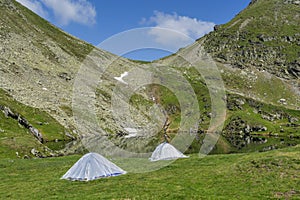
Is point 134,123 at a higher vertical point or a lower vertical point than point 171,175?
higher

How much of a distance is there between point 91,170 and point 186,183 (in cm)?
1159

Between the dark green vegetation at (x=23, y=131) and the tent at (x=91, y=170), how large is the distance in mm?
33149

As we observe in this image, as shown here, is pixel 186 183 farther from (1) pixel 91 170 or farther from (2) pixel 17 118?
(2) pixel 17 118

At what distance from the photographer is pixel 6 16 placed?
191000 mm

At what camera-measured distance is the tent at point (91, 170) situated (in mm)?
34844

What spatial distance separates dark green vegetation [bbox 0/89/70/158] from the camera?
2662 inches

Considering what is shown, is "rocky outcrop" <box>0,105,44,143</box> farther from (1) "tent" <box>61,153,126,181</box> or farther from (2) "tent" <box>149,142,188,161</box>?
(1) "tent" <box>61,153,126,181</box>

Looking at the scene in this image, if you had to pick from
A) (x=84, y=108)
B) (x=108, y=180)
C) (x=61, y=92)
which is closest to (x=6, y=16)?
(x=61, y=92)

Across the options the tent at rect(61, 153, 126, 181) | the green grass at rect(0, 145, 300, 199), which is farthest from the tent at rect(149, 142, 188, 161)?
the tent at rect(61, 153, 126, 181)

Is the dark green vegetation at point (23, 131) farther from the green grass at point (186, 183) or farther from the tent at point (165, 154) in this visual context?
the tent at point (165, 154)

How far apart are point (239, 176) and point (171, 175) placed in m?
7.32

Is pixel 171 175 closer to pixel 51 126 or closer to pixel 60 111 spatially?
pixel 51 126

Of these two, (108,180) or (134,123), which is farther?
(134,123)

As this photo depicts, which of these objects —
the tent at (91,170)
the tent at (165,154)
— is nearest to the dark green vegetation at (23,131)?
the tent at (165,154)
